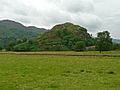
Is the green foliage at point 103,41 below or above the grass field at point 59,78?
above

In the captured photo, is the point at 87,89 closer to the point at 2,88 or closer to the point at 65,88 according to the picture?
the point at 65,88

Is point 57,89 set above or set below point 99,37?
below

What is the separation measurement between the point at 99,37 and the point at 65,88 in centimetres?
13587

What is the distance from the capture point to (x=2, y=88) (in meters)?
20.1

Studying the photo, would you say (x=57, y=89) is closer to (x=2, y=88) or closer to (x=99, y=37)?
(x=2, y=88)

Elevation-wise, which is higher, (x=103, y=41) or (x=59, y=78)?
(x=103, y=41)

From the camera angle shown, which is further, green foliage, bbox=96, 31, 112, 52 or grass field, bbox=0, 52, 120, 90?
green foliage, bbox=96, 31, 112, 52

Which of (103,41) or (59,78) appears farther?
(103,41)

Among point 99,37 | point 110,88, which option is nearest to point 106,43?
point 99,37

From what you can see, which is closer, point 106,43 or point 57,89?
point 57,89

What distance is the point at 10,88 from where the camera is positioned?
2025 centimetres

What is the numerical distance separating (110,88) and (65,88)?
11.4ft

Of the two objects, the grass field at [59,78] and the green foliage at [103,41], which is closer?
the grass field at [59,78]

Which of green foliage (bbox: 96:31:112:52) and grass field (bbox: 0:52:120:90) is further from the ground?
green foliage (bbox: 96:31:112:52)
